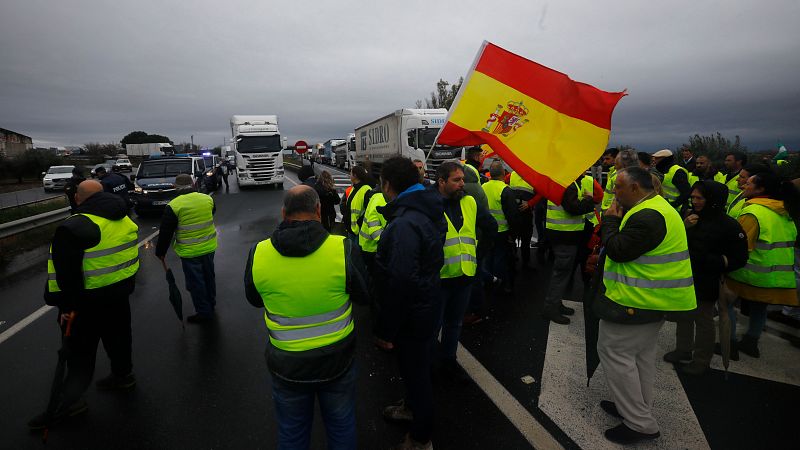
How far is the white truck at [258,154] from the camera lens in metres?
19.6

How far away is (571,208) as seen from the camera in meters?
4.64

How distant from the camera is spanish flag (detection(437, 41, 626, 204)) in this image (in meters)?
3.78

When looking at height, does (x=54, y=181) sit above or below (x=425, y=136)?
below

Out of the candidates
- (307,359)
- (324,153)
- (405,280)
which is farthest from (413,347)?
(324,153)

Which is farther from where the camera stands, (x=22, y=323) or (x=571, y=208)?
(x=22, y=323)

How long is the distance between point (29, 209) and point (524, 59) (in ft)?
48.3

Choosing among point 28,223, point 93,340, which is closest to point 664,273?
point 93,340

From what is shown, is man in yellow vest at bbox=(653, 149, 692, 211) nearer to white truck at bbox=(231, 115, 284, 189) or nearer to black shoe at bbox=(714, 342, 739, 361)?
black shoe at bbox=(714, 342, 739, 361)

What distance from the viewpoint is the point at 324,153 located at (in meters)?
62.1

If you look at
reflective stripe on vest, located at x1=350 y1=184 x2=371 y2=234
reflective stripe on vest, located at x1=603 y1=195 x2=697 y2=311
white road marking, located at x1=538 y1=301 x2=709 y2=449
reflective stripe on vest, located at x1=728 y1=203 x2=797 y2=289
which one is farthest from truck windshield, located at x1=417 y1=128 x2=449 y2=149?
reflective stripe on vest, located at x1=603 y1=195 x2=697 y2=311

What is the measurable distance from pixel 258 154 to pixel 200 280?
1597 cm

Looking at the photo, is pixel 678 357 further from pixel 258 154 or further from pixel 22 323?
pixel 258 154

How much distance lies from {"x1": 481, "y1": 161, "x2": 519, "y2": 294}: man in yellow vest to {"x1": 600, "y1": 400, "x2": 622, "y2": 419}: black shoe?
2.37 m

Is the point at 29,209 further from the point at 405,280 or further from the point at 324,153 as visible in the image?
the point at 324,153
